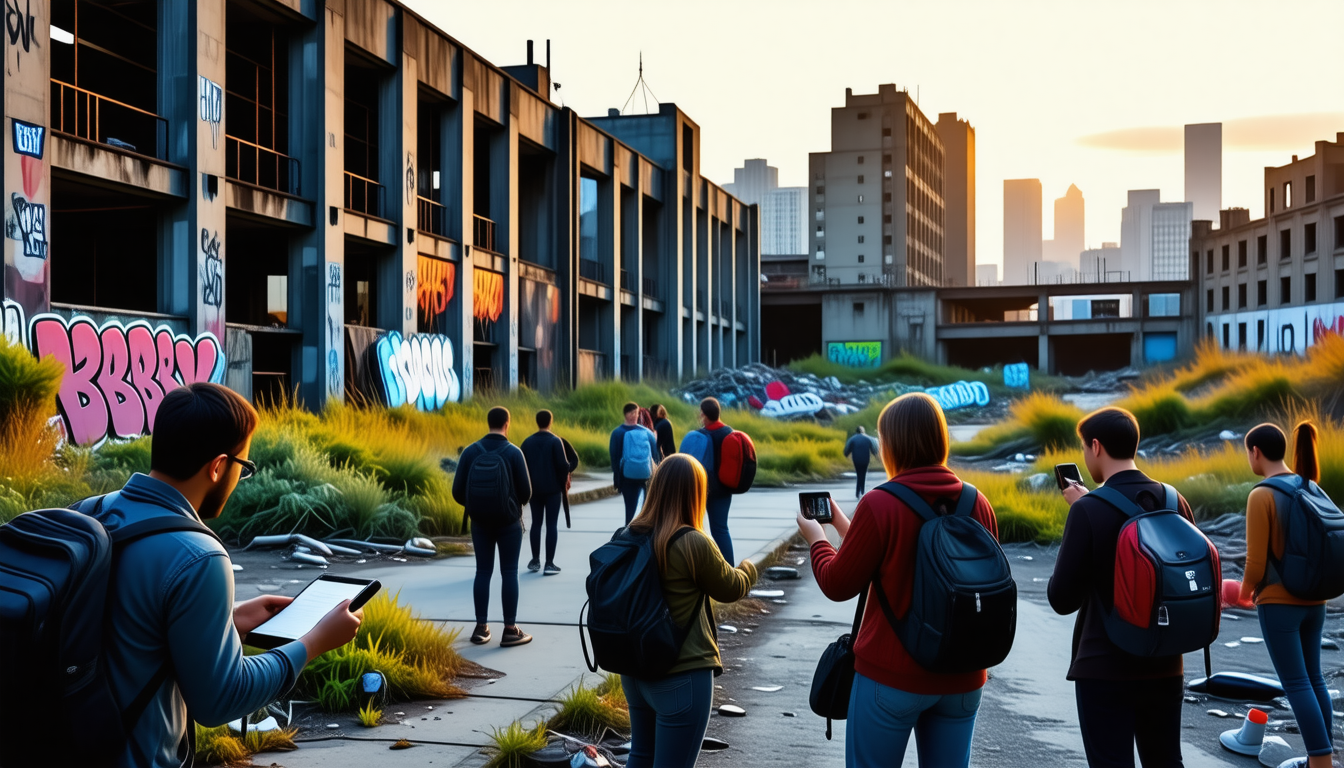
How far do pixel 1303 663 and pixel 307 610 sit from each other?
445cm

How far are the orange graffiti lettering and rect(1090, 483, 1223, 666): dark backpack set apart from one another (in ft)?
86.4

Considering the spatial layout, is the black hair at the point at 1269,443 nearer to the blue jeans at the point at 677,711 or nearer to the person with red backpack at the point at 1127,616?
the person with red backpack at the point at 1127,616

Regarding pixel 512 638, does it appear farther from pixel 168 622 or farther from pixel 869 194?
pixel 869 194

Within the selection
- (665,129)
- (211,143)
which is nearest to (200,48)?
(211,143)

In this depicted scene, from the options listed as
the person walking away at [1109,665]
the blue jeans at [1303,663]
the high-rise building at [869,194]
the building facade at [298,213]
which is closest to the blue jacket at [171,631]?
the person walking away at [1109,665]

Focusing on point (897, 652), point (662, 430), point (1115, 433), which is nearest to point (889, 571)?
point (897, 652)

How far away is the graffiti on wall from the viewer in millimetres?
18469

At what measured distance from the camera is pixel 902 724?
3.41 metres

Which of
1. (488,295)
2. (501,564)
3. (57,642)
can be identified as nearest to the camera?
(57,642)

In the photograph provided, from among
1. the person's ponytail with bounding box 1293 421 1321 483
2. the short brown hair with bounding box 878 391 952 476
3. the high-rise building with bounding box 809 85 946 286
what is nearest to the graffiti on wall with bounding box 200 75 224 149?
the short brown hair with bounding box 878 391 952 476

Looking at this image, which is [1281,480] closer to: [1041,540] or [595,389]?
[1041,540]

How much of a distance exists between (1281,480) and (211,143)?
1816cm

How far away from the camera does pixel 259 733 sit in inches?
204

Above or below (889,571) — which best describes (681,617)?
below
